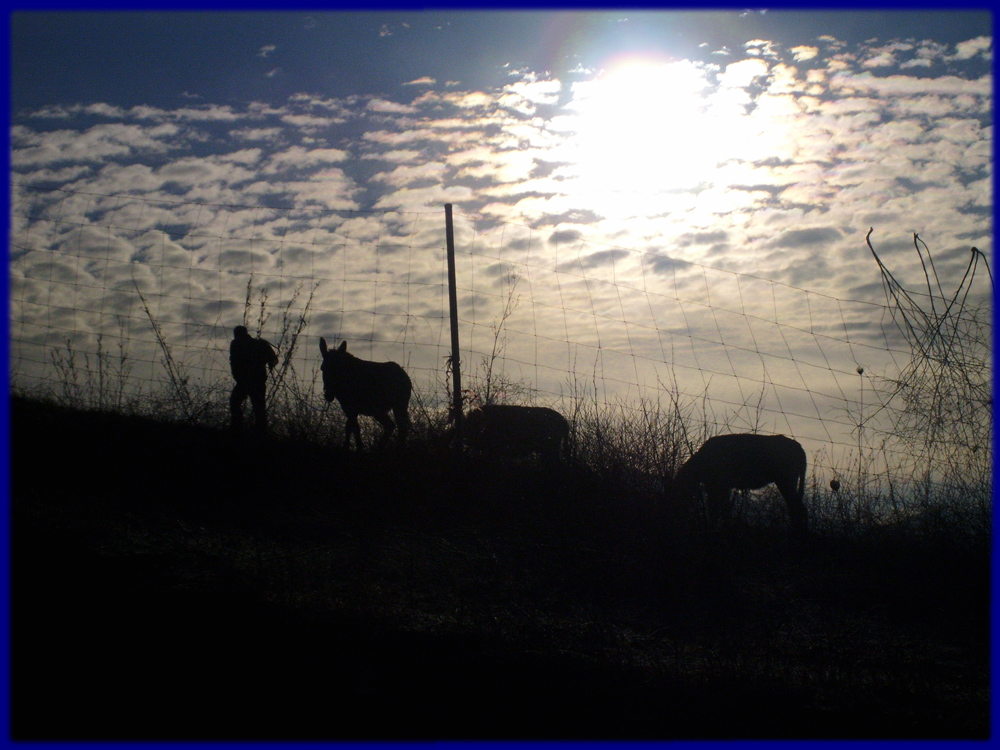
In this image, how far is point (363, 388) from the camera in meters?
8.16

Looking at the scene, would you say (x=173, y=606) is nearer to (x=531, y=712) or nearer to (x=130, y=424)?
(x=531, y=712)

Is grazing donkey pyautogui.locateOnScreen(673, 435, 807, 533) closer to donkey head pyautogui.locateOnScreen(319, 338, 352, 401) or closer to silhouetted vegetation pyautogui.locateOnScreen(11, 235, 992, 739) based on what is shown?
silhouetted vegetation pyautogui.locateOnScreen(11, 235, 992, 739)

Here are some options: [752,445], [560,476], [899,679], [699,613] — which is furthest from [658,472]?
[899,679]

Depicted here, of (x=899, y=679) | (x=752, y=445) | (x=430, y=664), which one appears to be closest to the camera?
(x=430, y=664)

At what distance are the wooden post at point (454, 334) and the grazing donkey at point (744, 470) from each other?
86.6 inches

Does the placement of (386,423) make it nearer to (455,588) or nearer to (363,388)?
(363,388)

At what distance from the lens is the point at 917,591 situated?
6.05m

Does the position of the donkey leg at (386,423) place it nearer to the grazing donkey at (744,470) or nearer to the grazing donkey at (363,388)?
the grazing donkey at (363,388)

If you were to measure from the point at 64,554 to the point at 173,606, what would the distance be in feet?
3.14

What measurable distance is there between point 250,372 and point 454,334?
2.23m

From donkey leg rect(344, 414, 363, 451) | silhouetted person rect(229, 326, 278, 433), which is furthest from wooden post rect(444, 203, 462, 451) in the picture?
silhouetted person rect(229, 326, 278, 433)

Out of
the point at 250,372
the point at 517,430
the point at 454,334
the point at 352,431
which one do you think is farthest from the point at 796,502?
the point at 250,372

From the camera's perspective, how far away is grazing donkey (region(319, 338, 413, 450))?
26.1 feet

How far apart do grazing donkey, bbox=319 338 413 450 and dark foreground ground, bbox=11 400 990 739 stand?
0.86 meters
